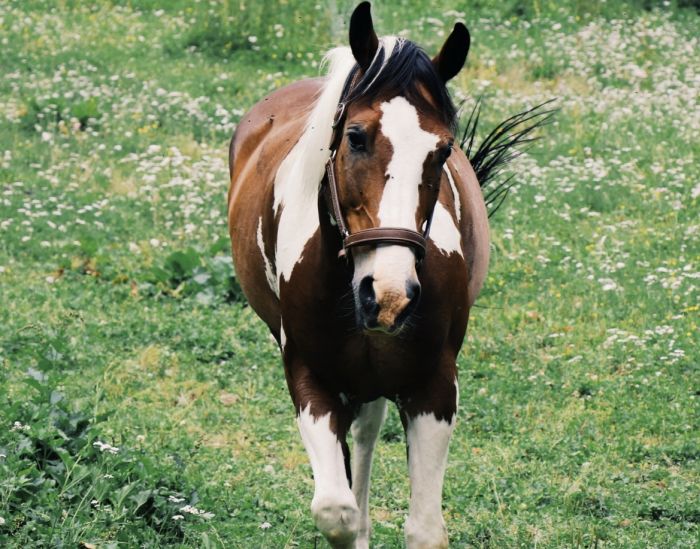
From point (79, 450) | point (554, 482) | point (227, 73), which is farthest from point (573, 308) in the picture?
point (227, 73)

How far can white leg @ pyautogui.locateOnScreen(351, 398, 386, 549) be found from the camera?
476 centimetres

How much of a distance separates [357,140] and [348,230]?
28 centimetres

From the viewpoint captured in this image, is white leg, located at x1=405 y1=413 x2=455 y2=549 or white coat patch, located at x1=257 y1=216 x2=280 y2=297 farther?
white coat patch, located at x1=257 y1=216 x2=280 y2=297

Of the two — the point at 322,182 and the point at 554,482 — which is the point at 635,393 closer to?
the point at 554,482

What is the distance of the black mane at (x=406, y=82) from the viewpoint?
3.46 m

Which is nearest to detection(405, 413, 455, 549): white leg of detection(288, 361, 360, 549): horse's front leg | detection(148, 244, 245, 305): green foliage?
detection(288, 361, 360, 549): horse's front leg

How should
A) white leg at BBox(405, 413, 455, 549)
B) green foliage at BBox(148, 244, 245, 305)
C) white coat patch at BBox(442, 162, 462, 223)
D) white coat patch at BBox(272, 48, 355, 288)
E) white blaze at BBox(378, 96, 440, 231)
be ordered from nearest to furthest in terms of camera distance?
white blaze at BBox(378, 96, 440, 231) < white coat patch at BBox(272, 48, 355, 288) < white leg at BBox(405, 413, 455, 549) < white coat patch at BBox(442, 162, 462, 223) < green foliage at BBox(148, 244, 245, 305)

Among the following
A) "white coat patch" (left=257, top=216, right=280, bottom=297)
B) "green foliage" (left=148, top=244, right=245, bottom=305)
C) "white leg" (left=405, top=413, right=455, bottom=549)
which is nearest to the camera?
"white leg" (left=405, top=413, right=455, bottom=549)

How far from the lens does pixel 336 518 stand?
378 cm

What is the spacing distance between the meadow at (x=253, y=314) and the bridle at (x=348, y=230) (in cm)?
138

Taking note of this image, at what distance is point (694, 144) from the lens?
10.9 meters

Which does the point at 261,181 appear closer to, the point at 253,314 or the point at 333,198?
the point at 333,198

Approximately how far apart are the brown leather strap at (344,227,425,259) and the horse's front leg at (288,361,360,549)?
2.83ft

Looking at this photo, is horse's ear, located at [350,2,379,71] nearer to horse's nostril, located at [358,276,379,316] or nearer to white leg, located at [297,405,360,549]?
horse's nostril, located at [358,276,379,316]
